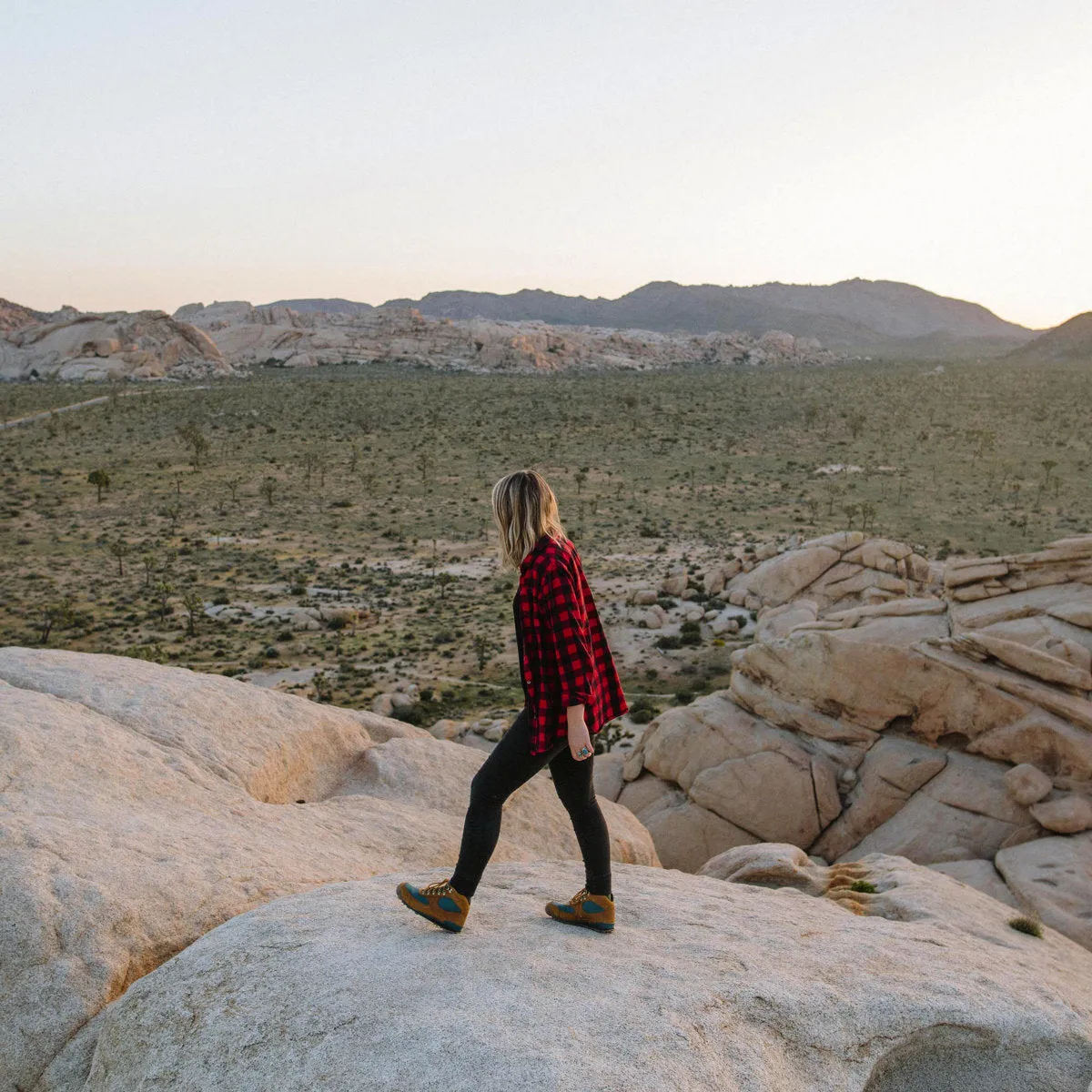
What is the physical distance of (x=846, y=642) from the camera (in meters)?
12.9

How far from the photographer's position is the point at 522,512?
14.2 feet

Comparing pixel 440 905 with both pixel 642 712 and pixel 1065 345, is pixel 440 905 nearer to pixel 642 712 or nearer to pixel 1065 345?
pixel 642 712

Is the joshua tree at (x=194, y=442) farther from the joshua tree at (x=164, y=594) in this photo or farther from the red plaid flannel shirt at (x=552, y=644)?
the red plaid flannel shirt at (x=552, y=644)

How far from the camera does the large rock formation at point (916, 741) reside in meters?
10.8

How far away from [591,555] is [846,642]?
18889 mm


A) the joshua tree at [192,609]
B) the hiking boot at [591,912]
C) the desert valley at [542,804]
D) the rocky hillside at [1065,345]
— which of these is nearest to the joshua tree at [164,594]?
the desert valley at [542,804]

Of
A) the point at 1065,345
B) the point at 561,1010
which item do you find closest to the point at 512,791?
the point at 561,1010

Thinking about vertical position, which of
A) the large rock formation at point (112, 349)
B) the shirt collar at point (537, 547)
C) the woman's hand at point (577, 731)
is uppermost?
the large rock formation at point (112, 349)

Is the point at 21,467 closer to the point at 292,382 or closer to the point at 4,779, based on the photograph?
the point at 292,382

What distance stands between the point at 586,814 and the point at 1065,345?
143049mm

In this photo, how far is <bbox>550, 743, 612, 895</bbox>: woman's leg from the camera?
443 cm

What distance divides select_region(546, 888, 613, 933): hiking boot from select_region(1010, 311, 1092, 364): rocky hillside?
131528 millimetres

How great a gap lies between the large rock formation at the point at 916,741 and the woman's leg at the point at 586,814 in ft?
22.5

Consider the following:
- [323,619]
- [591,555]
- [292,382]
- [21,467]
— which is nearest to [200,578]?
[323,619]
